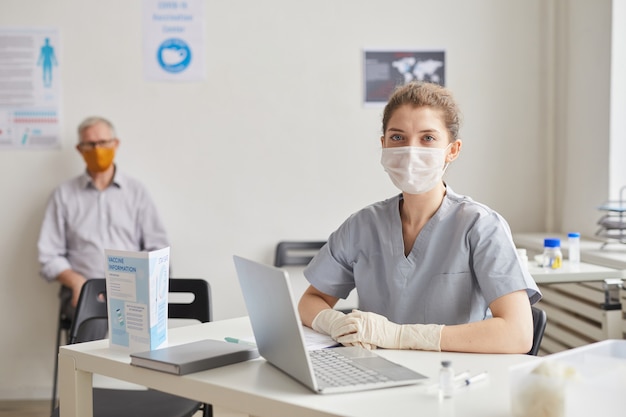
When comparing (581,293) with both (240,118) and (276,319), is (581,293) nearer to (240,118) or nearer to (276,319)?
(240,118)

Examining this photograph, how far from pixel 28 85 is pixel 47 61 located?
0.52 ft

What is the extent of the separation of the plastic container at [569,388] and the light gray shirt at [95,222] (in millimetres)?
2905

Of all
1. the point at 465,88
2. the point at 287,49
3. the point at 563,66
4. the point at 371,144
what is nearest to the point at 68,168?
the point at 287,49

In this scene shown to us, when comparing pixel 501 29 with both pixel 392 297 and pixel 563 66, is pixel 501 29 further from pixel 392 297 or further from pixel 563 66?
pixel 392 297

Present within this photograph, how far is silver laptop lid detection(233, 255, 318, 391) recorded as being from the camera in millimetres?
1337

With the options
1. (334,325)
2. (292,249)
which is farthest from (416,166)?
(292,249)

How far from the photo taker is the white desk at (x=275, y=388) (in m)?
1.26

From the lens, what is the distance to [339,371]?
144cm

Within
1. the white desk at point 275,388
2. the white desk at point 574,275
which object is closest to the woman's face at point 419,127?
the white desk at point 275,388

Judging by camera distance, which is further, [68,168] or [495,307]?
[68,168]

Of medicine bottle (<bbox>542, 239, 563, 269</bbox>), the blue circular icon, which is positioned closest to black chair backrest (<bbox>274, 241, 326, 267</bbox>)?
the blue circular icon

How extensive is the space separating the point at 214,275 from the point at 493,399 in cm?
286

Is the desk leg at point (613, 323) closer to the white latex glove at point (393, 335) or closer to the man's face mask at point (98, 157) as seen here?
the white latex glove at point (393, 335)

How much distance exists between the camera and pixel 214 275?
159 inches
